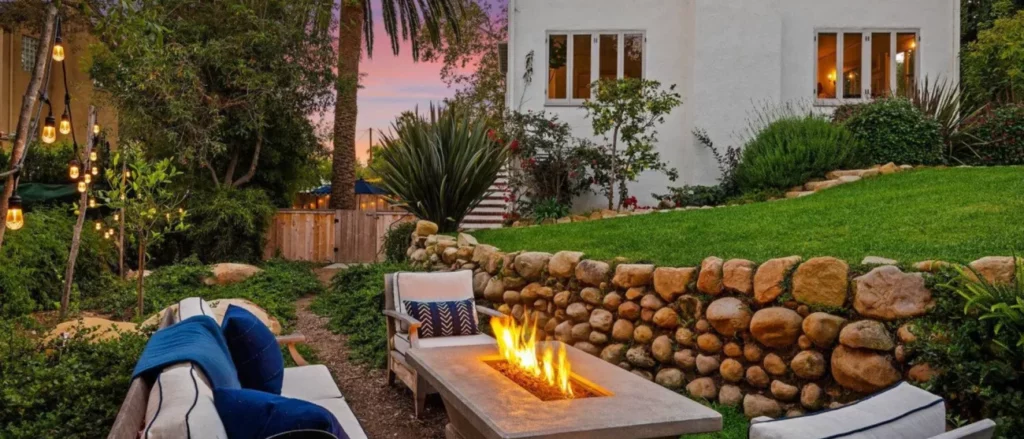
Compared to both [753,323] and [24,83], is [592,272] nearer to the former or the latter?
[753,323]

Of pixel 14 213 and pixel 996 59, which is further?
pixel 996 59

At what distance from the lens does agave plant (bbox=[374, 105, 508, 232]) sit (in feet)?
28.2

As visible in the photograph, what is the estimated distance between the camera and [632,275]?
5.20m

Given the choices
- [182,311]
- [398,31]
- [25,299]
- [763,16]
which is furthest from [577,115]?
[182,311]

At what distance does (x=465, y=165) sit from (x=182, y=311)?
5.29 m

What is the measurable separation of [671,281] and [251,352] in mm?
2938

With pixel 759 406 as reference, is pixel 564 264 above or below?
above

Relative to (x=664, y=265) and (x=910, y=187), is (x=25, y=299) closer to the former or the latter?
(x=664, y=265)

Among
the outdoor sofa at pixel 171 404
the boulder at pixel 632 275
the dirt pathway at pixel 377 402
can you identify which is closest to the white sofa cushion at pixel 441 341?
the dirt pathway at pixel 377 402

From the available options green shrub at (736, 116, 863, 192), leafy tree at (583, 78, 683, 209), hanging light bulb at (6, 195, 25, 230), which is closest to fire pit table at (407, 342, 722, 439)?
hanging light bulb at (6, 195, 25, 230)

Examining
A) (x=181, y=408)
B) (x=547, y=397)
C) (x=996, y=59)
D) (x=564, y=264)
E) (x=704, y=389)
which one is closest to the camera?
(x=181, y=408)

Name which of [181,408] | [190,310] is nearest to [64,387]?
[190,310]

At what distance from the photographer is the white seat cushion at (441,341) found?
17.3 feet

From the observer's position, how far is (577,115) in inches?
490
